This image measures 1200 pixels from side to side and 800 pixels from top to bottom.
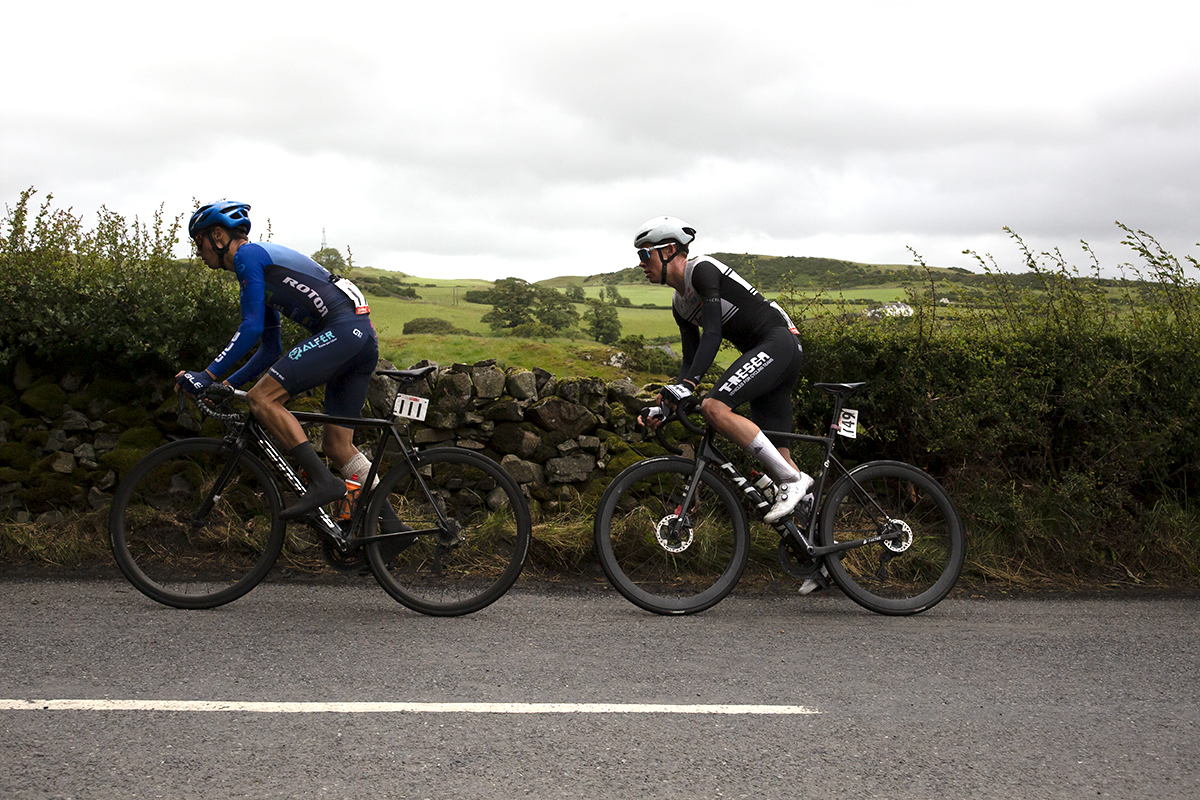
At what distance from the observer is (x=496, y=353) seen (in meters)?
8.80

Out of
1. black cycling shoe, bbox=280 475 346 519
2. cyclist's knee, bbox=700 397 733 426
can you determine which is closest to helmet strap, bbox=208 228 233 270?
black cycling shoe, bbox=280 475 346 519

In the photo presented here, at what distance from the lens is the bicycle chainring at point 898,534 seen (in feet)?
18.0

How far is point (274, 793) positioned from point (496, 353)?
6.15 meters

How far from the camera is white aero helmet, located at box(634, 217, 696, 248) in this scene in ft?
17.9

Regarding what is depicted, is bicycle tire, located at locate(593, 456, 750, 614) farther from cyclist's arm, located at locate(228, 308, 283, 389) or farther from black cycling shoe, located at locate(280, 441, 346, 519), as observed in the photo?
cyclist's arm, located at locate(228, 308, 283, 389)

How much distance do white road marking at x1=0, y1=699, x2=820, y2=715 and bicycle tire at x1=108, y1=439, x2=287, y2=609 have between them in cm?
150

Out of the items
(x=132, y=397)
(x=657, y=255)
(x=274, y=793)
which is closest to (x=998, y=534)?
(x=657, y=255)

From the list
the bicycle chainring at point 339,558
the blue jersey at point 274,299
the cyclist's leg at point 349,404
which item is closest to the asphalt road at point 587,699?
the bicycle chainring at point 339,558

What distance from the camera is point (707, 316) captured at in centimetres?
525

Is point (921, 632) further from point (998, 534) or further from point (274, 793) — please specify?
point (274, 793)

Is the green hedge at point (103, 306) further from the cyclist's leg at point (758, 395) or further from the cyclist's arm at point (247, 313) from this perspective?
the cyclist's leg at point (758, 395)

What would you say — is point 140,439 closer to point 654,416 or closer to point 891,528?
point 654,416

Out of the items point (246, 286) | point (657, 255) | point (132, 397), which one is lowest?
point (132, 397)

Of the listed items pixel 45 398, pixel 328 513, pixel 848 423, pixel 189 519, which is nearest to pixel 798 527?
pixel 848 423
